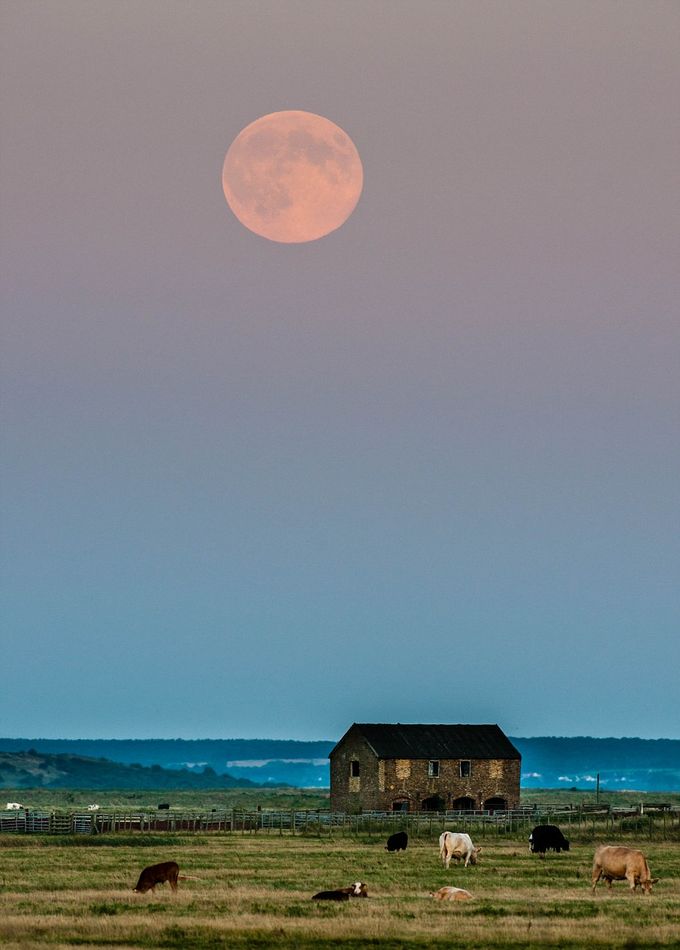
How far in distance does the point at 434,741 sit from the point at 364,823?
15.8 meters

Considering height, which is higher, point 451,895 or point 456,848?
point 456,848

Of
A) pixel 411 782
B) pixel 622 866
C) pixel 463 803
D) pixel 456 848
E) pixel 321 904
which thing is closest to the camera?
pixel 321 904

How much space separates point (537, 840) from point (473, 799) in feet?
110

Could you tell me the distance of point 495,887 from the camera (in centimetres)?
4106

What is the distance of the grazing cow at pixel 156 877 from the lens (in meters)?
39.1

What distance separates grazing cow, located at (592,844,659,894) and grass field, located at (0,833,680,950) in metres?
0.59

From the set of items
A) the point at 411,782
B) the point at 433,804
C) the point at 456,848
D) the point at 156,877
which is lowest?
the point at 156,877

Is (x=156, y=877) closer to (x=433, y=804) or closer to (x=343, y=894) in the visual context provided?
(x=343, y=894)

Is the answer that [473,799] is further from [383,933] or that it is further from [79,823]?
[383,933]

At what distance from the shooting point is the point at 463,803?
89062 millimetres

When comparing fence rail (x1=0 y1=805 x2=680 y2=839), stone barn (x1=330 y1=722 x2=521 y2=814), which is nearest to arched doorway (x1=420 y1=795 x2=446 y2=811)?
stone barn (x1=330 y1=722 x2=521 y2=814)

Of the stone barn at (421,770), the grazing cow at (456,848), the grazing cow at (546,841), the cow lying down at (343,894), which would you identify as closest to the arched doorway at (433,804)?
the stone barn at (421,770)

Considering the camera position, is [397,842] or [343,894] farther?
[397,842]

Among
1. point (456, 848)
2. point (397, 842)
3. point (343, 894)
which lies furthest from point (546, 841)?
point (343, 894)
